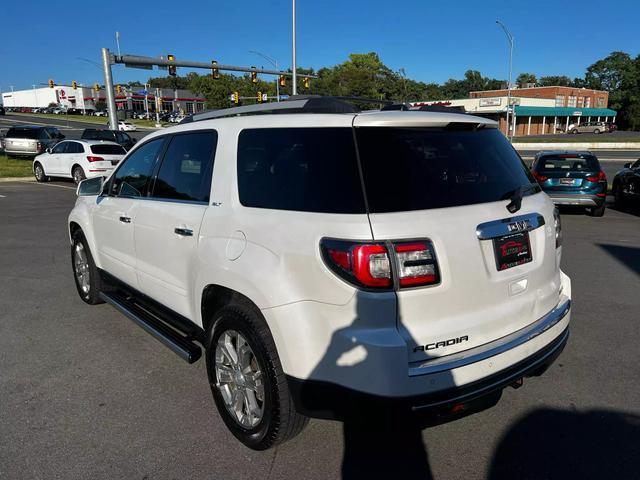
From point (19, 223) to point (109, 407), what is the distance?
8.58m

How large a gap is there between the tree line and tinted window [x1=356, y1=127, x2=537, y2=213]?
64822 millimetres

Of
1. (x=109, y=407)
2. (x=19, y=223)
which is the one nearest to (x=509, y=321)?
(x=109, y=407)

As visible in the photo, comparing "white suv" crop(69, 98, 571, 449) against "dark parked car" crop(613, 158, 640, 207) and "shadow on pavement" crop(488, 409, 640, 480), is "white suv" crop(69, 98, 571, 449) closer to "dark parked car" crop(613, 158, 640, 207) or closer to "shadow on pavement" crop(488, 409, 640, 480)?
"shadow on pavement" crop(488, 409, 640, 480)

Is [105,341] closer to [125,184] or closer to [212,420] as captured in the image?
[125,184]

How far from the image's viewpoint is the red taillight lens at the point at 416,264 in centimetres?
220

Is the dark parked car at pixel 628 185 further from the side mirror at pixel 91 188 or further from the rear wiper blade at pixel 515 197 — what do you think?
the side mirror at pixel 91 188

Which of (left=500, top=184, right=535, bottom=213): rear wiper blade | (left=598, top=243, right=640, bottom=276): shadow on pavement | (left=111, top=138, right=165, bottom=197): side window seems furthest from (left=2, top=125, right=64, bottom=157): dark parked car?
(left=500, top=184, right=535, bottom=213): rear wiper blade

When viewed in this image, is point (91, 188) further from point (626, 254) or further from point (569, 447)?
point (626, 254)

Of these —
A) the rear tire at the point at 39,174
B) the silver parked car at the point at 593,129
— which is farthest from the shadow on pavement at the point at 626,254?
the silver parked car at the point at 593,129

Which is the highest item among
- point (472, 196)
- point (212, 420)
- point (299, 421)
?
point (472, 196)

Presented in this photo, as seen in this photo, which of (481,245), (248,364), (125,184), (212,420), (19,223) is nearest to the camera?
(481,245)

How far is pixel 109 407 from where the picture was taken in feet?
10.8

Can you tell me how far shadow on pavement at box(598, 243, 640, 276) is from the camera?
6.86 metres

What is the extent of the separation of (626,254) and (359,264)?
6.97 m
